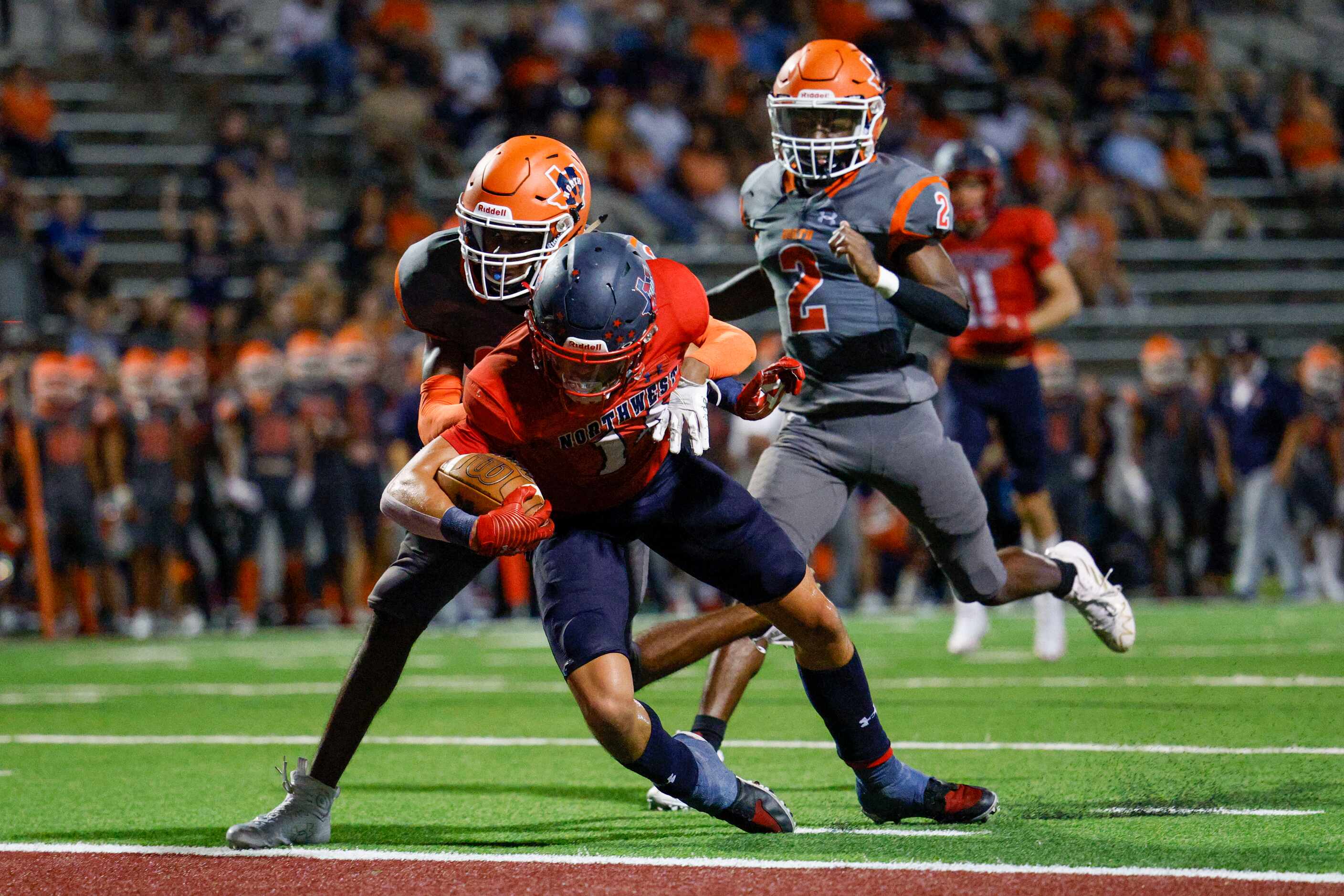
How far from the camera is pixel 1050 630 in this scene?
8.15 metres

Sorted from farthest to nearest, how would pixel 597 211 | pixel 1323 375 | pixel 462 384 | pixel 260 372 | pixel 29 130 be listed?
pixel 29 130, pixel 597 211, pixel 1323 375, pixel 260 372, pixel 462 384

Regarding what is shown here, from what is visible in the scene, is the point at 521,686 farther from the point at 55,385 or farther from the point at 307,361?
the point at 55,385

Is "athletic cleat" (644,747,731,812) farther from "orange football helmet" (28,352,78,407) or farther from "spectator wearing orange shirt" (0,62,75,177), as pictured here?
"spectator wearing orange shirt" (0,62,75,177)

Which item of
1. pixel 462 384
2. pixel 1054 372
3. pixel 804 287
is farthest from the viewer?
pixel 1054 372

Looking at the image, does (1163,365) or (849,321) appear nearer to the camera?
(849,321)

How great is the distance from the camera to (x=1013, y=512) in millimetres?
8398

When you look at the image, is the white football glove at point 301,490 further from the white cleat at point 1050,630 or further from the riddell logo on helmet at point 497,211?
the riddell logo on helmet at point 497,211

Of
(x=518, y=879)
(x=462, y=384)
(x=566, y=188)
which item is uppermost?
(x=566, y=188)

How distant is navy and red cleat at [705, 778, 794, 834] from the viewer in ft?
13.3

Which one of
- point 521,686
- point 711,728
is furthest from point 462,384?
point 521,686

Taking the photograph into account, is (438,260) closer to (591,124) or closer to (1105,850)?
(1105,850)

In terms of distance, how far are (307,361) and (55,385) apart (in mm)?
1683

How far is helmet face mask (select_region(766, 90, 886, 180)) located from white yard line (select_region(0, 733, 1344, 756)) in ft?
5.99

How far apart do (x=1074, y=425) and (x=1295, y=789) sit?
8.18 m
